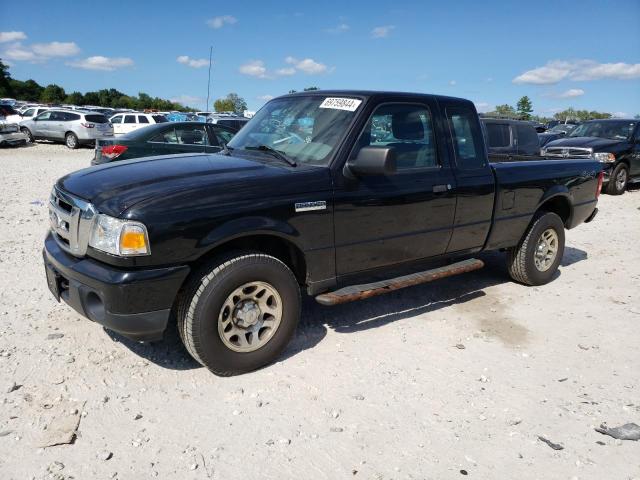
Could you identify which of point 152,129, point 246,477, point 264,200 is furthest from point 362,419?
point 152,129

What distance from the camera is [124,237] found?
113 inches

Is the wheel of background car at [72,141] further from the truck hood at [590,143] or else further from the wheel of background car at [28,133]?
the truck hood at [590,143]

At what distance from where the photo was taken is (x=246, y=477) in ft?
8.19

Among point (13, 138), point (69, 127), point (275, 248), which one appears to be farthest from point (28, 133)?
point (275, 248)

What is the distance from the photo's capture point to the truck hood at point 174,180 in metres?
3.03

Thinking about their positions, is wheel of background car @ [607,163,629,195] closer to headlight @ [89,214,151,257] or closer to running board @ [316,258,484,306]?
running board @ [316,258,484,306]

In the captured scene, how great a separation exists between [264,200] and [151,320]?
1036 millimetres

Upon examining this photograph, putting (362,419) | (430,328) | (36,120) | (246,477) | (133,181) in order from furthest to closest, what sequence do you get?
(36,120)
(430,328)
(133,181)
(362,419)
(246,477)

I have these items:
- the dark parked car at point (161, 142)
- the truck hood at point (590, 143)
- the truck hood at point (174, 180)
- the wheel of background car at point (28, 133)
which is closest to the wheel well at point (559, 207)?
the truck hood at point (174, 180)

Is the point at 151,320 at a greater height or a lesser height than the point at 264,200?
lesser

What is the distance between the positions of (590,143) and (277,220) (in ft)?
40.7

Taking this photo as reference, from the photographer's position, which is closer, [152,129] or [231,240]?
[231,240]

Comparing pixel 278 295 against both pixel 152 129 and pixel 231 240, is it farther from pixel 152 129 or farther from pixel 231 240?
pixel 152 129

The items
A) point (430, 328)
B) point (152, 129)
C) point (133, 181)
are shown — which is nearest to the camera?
point (133, 181)
